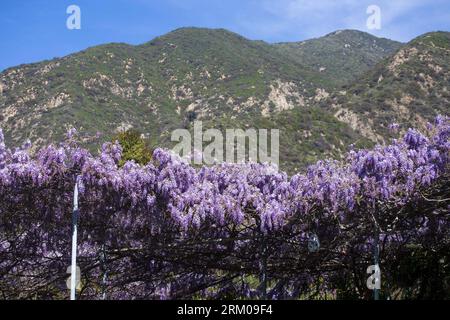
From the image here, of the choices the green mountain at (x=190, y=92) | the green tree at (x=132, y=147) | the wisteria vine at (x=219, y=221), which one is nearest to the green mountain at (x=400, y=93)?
Answer: the green mountain at (x=190, y=92)

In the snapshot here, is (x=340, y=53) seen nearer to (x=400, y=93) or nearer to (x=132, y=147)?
(x=400, y=93)

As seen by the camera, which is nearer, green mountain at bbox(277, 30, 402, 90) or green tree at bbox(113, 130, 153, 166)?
green tree at bbox(113, 130, 153, 166)

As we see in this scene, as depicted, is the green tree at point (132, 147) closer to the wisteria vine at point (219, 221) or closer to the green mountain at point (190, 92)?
the green mountain at point (190, 92)

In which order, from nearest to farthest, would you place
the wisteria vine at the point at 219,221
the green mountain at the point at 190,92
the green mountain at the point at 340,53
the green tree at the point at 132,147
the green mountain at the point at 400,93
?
the wisteria vine at the point at 219,221 → the green tree at the point at 132,147 → the green mountain at the point at 190,92 → the green mountain at the point at 400,93 → the green mountain at the point at 340,53

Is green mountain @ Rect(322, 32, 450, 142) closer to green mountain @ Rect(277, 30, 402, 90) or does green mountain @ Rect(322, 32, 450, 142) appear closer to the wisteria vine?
green mountain @ Rect(277, 30, 402, 90)

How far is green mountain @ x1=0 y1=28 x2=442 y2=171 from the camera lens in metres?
48.4

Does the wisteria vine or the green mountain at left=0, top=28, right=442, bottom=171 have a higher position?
the green mountain at left=0, top=28, right=442, bottom=171

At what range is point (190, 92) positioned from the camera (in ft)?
238

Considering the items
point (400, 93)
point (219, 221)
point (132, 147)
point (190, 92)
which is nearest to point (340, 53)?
point (190, 92)

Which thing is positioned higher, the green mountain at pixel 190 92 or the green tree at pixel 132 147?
the green mountain at pixel 190 92

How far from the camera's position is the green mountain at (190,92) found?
48375 mm

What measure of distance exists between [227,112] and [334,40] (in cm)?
5432

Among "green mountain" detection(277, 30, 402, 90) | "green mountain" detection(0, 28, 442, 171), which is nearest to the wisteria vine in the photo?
"green mountain" detection(0, 28, 442, 171)
